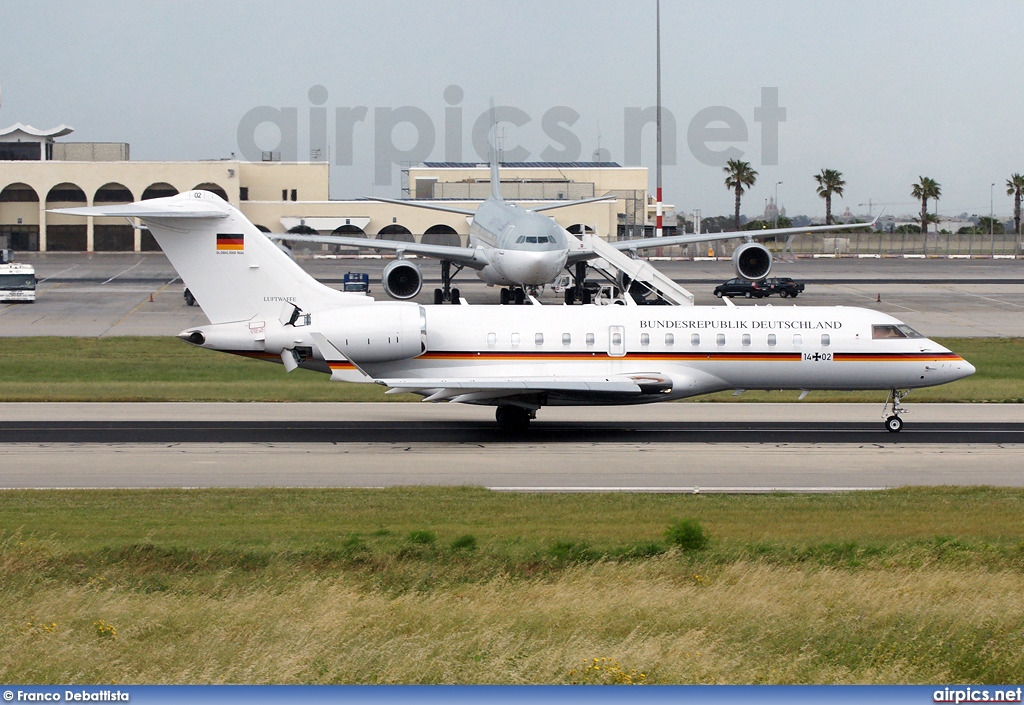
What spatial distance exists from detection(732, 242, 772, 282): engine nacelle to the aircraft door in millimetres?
35002

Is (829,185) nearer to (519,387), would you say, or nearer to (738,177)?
(738,177)

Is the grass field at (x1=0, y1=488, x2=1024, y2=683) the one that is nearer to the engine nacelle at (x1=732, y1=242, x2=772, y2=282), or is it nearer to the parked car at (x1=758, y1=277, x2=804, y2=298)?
the engine nacelle at (x1=732, y1=242, x2=772, y2=282)

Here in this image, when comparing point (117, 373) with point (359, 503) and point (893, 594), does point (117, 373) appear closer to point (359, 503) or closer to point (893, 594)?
point (359, 503)

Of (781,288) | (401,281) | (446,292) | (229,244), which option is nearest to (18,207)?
(446,292)

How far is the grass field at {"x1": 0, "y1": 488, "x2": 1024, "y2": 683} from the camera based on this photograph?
9.94 metres

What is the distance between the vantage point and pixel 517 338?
2817 cm

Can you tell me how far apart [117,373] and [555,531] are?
26.2 meters

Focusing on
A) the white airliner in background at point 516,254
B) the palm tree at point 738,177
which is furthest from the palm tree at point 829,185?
the white airliner in background at point 516,254

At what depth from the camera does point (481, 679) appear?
9.33m

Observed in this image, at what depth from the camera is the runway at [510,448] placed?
22.7 m

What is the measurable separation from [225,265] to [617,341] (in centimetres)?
969

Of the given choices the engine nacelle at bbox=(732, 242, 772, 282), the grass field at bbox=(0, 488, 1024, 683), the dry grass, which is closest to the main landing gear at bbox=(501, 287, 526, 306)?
the engine nacelle at bbox=(732, 242, 772, 282)

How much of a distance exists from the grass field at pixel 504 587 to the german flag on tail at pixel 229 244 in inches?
361

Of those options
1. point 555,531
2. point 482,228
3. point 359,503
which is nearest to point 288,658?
point 555,531
